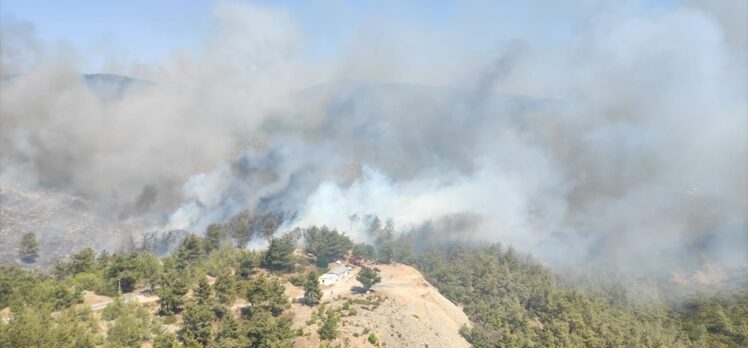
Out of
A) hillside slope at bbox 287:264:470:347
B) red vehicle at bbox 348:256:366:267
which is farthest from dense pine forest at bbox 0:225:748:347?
hillside slope at bbox 287:264:470:347

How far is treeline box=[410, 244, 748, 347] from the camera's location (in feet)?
228

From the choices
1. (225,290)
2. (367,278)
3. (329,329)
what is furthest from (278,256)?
(329,329)

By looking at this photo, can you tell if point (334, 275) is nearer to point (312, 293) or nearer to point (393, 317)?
point (312, 293)

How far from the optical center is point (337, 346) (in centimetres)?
5006

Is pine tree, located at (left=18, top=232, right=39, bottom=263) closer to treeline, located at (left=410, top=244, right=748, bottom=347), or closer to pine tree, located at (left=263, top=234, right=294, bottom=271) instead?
pine tree, located at (left=263, top=234, right=294, bottom=271)

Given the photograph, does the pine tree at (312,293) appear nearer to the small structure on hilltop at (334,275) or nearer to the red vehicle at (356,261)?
the small structure on hilltop at (334,275)

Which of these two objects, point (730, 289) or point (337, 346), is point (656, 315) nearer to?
point (730, 289)

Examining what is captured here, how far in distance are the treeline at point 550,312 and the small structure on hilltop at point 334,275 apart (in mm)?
20354

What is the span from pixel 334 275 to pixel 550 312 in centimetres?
3784

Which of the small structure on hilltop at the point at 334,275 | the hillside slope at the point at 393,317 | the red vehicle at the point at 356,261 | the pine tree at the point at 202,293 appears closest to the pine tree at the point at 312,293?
the hillside slope at the point at 393,317

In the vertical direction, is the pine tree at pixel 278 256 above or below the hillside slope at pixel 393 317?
above

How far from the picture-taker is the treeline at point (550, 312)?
69.4m

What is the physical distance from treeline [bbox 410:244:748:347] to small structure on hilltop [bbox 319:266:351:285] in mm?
20354

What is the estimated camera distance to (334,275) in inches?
3167
